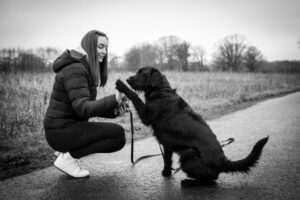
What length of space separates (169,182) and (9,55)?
1827 cm

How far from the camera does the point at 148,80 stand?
4234 millimetres

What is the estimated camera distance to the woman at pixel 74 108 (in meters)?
3.47

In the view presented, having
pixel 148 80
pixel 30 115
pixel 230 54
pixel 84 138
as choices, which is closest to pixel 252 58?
pixel 230 54

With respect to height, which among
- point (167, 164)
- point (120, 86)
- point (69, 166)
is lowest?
point (167, 164)

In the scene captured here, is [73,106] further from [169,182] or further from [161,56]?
[161,56]

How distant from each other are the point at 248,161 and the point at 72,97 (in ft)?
A: 7.67

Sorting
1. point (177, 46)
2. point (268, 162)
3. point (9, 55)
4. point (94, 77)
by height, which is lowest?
point (268, 162)

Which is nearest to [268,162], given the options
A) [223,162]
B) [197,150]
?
[223,162]

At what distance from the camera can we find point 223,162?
338 centimetres

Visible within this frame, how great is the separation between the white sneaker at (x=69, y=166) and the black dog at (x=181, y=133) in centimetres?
111

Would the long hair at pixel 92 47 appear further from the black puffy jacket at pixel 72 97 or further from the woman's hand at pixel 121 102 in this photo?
the woman's hand at pixel 121 102

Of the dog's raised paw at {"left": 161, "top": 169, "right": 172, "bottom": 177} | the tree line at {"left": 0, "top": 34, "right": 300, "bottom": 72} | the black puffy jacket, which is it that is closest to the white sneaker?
the black puffy jacket

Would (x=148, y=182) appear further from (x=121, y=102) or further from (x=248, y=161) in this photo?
(x=248, y=161)

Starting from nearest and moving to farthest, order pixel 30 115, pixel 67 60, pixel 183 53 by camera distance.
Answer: pixel 67 60 → pixel 30 115 → pixel 183 53
